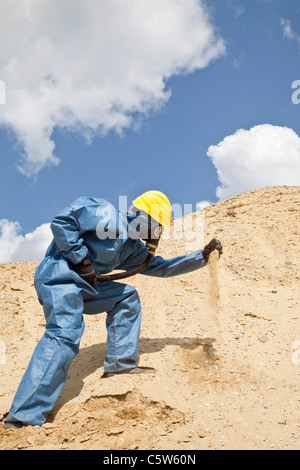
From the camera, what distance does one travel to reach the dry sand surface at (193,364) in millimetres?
2604

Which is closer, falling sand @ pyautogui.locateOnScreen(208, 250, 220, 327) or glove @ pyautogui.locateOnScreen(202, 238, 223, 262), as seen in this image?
glove @ pyautogui.locateOnScreen(202, 238, 223, 262)

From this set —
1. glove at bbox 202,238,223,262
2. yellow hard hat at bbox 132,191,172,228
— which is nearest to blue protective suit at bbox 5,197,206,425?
yellow hard hat at bbox 132,191,172,228

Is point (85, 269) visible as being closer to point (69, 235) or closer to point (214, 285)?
point (69, 235)

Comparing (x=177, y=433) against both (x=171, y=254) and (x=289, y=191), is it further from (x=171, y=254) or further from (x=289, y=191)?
(x=289, y=191)

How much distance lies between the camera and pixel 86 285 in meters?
3.17

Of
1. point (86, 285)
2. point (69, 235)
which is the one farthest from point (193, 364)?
point (69, 235)

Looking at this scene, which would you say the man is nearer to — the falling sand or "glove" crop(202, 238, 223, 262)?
"glove" crop(202, 238, 223, 262)

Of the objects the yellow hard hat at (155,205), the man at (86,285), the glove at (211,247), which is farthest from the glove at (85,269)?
the glove at (211,247)

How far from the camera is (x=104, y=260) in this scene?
3229 millimetres

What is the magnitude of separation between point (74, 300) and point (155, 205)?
100 centimetres

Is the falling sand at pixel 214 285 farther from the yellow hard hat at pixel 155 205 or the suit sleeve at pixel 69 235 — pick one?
the suit sleeve at pixel 69 235

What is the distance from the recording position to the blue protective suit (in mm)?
2814
